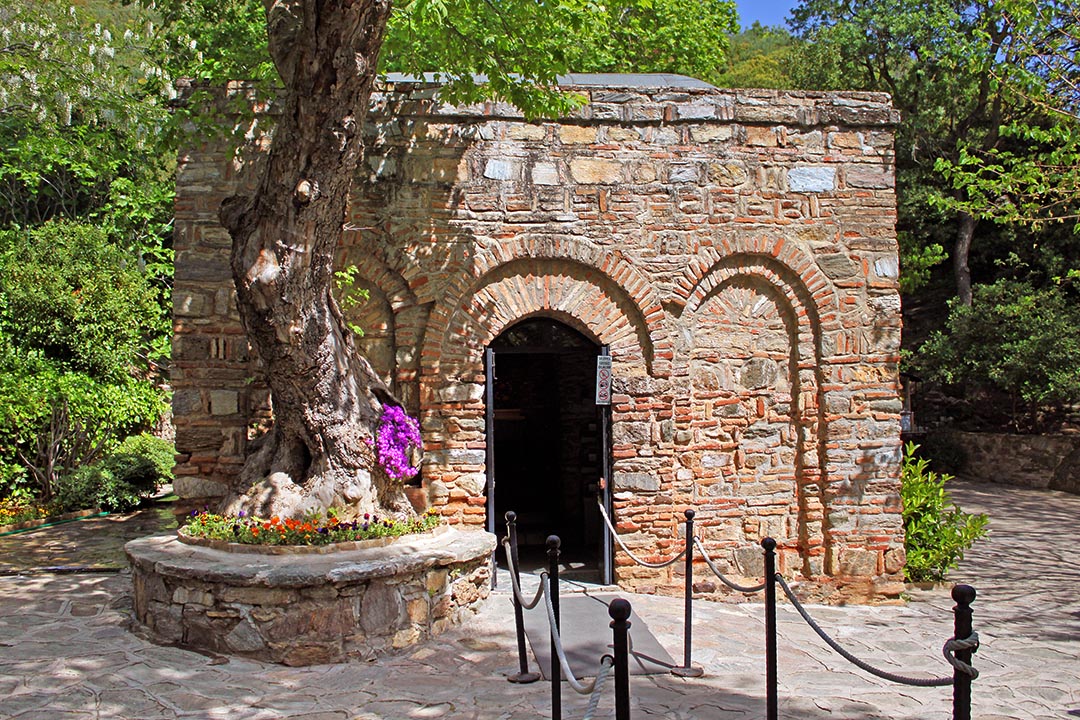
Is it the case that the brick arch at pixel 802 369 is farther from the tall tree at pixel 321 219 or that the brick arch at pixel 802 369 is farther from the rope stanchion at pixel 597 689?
the rope stanchion at pixel 597 689

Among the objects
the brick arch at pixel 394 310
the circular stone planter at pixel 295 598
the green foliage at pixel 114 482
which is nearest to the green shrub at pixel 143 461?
the green foliage at pixel 114 482

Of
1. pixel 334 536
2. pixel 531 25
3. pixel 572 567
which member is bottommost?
pixel 572 567

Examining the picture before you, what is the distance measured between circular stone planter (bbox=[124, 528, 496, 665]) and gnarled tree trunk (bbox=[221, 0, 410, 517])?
72cm

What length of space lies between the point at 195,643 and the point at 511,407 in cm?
A: 744

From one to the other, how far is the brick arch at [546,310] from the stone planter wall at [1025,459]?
993cm

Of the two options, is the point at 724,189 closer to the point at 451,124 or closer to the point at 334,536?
the point at 451,124

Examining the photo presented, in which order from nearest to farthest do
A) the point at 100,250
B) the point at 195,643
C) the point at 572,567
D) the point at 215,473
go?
1. the point at 195,643
2. the point at 215,473
3. the point at 572,567
4. the point at 100,250

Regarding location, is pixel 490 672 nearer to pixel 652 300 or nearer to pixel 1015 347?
pixel 652 300

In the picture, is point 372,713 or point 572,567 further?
point 572,567

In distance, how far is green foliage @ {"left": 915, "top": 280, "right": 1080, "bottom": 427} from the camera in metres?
14.0

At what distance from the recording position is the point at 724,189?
766cm

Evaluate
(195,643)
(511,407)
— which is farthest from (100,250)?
(195,643)

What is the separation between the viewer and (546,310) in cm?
745

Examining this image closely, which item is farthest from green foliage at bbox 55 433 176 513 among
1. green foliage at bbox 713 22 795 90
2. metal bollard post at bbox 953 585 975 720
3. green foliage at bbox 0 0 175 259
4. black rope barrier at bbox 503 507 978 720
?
green foliage at bbox 713 22 795 90
